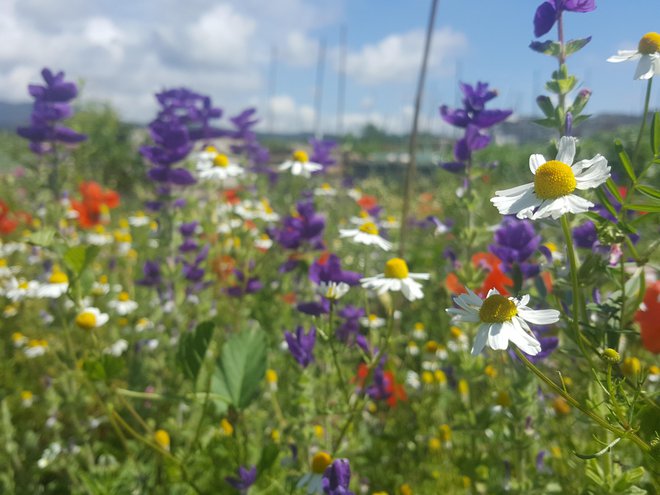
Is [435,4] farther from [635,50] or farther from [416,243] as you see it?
[416,243]

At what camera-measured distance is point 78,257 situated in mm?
1304

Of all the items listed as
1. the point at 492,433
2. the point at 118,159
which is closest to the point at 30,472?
the point at 492,433

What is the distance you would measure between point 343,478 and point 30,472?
1.63 m

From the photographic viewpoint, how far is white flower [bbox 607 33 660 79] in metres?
0.91

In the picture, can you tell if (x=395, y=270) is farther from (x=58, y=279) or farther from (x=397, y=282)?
(x=58, y=279)

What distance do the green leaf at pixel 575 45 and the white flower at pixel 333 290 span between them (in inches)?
29.1

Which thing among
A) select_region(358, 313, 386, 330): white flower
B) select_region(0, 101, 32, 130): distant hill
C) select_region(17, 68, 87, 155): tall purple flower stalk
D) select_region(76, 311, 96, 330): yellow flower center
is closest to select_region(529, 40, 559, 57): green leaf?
select_region(358, 313, 386, 330): white flower

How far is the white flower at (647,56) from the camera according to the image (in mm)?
909

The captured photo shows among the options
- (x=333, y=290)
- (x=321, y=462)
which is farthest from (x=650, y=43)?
(x=321, y=462)

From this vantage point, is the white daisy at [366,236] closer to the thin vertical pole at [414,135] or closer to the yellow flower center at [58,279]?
the thin vertical pole at [414,135]

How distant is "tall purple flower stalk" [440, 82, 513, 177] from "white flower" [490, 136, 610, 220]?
2.48ft

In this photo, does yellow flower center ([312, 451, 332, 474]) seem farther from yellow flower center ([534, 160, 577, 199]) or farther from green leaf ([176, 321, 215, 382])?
yellow flower center ([534, 160, 577, 199])

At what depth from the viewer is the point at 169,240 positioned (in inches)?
88.6

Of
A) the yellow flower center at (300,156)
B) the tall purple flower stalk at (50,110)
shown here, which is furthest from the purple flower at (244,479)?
the tall purple flower stalk at (50,110)
